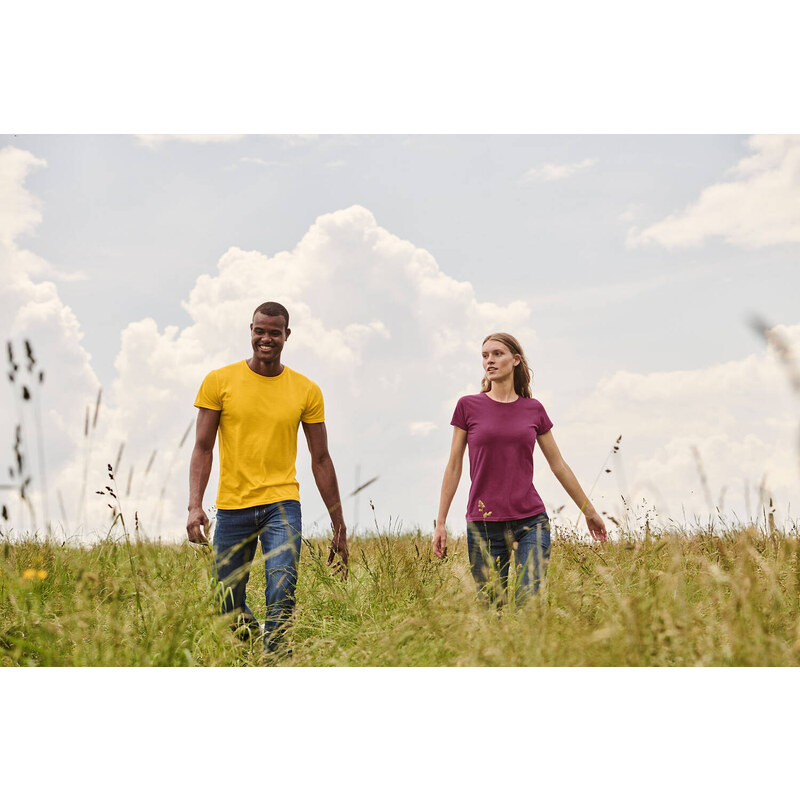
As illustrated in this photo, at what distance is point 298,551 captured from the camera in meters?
3.65

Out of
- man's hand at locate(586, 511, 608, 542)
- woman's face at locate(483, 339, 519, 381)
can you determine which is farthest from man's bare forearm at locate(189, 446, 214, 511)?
man's hand at locate(586, 511, 608, 542)

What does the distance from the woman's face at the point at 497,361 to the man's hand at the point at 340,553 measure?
1201mm

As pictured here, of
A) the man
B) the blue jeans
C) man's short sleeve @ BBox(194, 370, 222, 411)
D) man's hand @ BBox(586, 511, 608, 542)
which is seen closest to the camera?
the blue jeans

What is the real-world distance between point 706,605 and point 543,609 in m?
1.39

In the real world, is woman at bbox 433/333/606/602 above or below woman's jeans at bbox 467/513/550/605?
above

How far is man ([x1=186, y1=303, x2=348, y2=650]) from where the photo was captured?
3721 mm

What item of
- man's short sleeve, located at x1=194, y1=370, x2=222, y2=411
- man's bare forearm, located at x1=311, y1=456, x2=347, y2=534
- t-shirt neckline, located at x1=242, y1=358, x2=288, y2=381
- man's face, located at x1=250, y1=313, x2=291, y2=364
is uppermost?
man's face, located at x1=250, y1=313, x2=291, y2=364

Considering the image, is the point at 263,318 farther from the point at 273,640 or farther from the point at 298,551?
the point at 273,640

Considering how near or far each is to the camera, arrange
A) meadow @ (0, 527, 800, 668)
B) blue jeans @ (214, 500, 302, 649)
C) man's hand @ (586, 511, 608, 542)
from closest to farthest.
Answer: meadow @ (0, 527, 800, 668)
blue jeans @ (214, 500, 302, 649)
man's hand @ (586, 511, 608, 542)

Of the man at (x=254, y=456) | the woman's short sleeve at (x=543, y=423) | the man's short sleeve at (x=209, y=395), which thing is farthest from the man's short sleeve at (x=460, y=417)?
the man's short sleeve at (x=209, y=395)

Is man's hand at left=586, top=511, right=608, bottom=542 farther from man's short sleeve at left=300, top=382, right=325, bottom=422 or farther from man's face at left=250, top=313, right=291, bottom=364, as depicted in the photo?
man's face at left=250, top=313, right=291, bottom=364

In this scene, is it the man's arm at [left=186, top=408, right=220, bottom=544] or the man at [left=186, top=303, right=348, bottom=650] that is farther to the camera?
the man's arm at [left=186, top=408, right=220, bottom=544]

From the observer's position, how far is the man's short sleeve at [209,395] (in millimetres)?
3836

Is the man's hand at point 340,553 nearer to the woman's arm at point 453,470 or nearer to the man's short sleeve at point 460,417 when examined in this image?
the woman's arm at point 453,470
